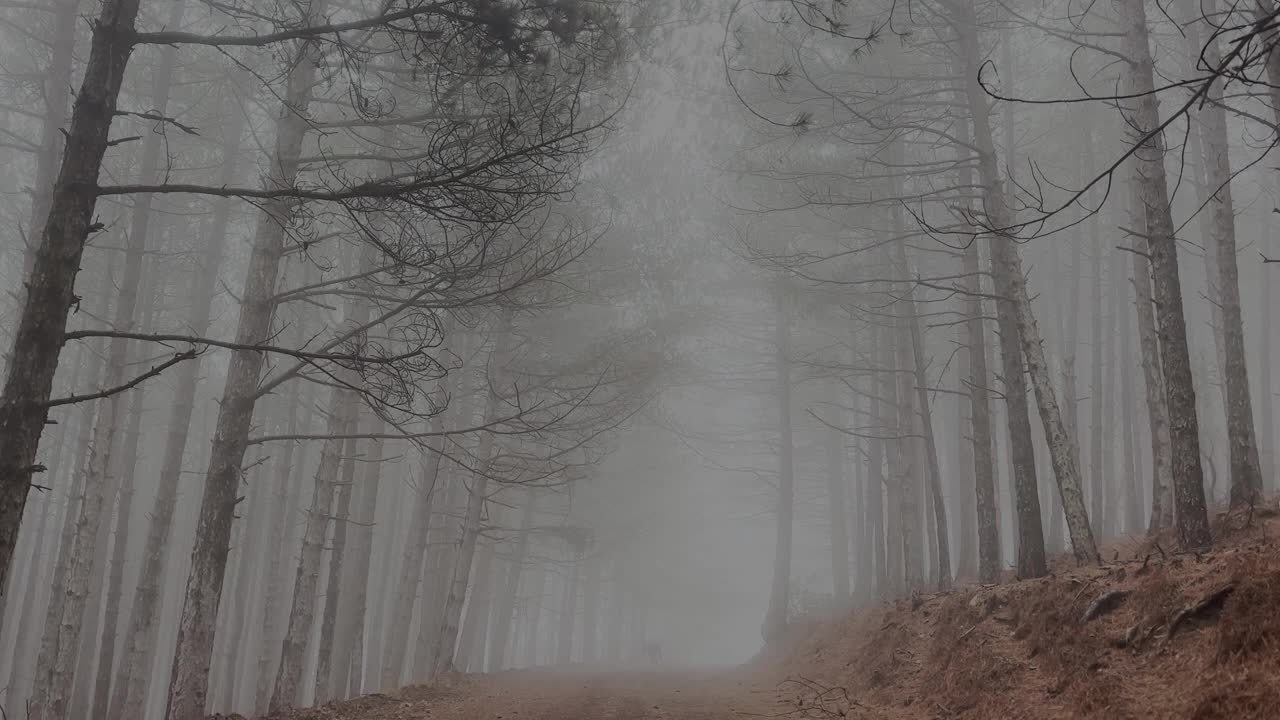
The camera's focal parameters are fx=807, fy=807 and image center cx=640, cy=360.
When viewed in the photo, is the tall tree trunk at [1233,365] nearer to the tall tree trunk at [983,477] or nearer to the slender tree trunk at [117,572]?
the tall tree trunk at [983,477]

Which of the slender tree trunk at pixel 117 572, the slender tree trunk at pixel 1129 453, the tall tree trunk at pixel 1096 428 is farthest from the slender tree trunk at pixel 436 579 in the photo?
the slender tree trunk at pixel 1129 453

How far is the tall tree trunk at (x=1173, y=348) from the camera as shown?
695cm

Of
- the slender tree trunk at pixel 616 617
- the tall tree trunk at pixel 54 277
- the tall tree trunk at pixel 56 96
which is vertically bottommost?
the slender tree trunk at pixel 616 617

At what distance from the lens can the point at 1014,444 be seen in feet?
32.4

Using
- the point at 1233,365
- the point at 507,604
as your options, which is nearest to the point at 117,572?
the point at 507,604

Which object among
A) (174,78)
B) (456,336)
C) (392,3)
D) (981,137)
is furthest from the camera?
Answer: (456,336)

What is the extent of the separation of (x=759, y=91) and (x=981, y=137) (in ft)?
13.4

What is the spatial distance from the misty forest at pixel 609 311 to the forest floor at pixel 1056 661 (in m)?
0.04

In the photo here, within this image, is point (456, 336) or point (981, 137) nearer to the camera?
point (981, 137)

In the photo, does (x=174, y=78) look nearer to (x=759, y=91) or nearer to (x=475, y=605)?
(x=759, y=91)

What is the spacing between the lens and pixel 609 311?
21.6 meters

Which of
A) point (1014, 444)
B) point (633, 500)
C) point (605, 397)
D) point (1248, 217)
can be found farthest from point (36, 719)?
point (1248, 217)

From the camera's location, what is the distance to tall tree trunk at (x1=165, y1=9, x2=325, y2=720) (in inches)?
293

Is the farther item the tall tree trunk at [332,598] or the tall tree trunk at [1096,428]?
the tall tree trunk at [1096,428]
